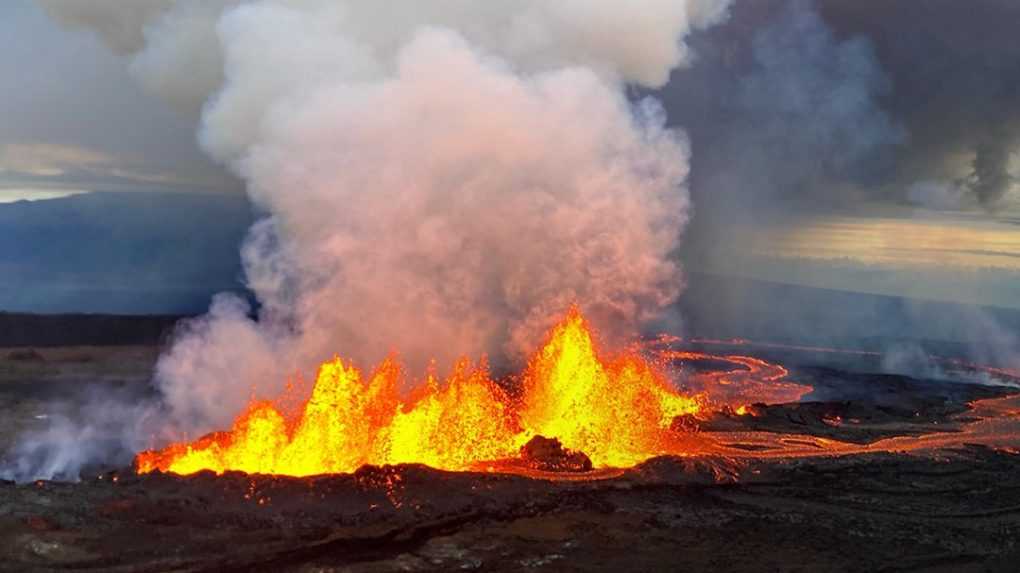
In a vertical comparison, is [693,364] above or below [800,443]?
above

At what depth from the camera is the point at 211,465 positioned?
25.7m

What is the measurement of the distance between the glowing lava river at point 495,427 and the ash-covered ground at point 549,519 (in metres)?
2.13

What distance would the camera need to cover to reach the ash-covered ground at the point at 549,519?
18.9 meters

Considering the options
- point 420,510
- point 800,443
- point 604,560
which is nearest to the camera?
Answer: point 604,560

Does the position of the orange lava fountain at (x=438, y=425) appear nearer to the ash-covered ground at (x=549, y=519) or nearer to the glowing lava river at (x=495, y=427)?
the glowing lava river at (x=495, y=427)

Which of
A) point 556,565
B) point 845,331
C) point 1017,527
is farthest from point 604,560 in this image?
point 845,331

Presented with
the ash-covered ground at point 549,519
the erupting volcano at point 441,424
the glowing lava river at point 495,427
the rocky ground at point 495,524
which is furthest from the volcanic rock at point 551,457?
the rocky ground at point 495,524

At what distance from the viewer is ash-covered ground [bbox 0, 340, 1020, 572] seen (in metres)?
18.9

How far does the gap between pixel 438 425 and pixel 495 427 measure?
2340 millimetres

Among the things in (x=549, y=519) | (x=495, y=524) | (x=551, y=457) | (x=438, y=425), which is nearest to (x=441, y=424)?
(x=438, y=425)

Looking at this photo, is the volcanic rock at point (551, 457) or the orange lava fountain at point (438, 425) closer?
the orange lava fountain at point (438, 425)

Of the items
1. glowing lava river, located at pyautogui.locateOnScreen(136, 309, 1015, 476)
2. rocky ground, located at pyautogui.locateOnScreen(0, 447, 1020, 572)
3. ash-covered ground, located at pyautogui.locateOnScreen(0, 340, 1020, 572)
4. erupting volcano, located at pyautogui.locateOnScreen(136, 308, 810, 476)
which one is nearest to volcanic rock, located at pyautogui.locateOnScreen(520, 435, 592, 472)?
glowing lava river, located at pyautogui.locateOnScreen(136, 309, 1015, 476)

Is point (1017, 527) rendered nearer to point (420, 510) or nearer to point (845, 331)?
point (420, 510)

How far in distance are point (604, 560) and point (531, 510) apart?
145 inches
